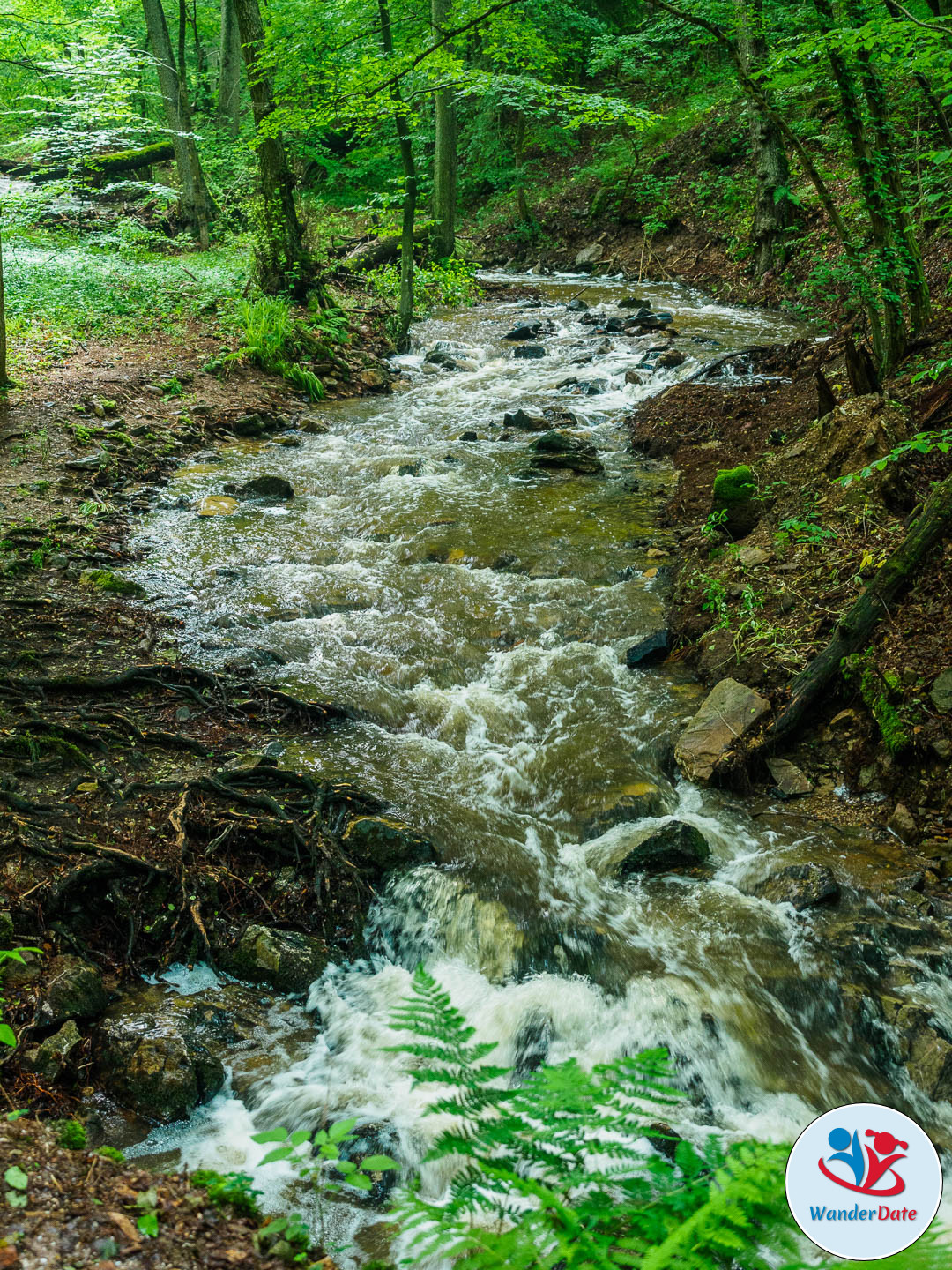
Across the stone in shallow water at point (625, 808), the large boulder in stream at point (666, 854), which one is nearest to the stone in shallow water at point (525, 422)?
the stone in shallow water at point (625, 808)

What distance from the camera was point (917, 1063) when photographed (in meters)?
3.53

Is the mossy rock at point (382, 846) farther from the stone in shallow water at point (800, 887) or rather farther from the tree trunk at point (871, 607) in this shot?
the tree trunk at point (871, 607)

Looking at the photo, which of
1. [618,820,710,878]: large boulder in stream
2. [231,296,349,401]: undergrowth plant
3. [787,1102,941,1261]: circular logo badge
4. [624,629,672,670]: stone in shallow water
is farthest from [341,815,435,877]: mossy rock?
[231,296,349,401]: undergrowth plant

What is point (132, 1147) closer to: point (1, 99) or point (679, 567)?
point (679, 567)

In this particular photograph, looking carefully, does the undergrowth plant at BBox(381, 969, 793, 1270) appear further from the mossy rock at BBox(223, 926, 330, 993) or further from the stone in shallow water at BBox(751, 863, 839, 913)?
the stone in shallow water at BBox(751, 863, 839, 913)

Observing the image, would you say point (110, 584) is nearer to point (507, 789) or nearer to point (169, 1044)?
point (507, 789)


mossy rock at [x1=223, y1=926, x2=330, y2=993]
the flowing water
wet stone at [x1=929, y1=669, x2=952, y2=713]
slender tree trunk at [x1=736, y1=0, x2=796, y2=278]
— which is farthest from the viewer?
slender tree trunk at [x1=736, y1=0, x2=796, y2=278]

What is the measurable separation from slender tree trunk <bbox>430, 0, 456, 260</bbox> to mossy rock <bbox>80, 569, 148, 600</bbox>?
14537mm

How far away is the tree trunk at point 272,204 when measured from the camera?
11.7 metres

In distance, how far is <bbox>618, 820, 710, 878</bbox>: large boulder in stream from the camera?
4.64m

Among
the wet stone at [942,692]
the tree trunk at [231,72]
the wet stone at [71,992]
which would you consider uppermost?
the tree trunk at [231,72]

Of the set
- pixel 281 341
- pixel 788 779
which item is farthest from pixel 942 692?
pixel 281 341

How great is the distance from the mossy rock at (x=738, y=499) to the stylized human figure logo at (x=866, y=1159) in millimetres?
5934

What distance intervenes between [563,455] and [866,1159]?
→ 9.22 meters
